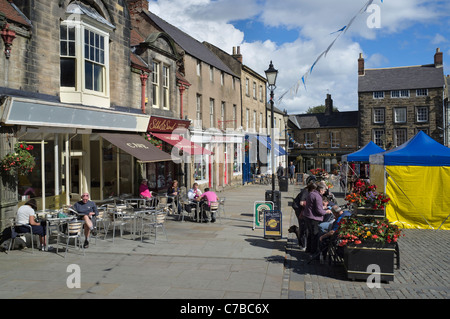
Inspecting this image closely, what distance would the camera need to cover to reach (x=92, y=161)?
1370 centimetres

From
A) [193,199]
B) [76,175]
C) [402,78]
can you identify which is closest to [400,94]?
[402,78]

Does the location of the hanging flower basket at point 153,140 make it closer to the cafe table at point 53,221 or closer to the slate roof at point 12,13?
the slate roof at point 12,13

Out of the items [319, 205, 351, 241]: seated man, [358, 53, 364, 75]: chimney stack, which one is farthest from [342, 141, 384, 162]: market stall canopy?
[358, 53, 364, 75]: chimney stack

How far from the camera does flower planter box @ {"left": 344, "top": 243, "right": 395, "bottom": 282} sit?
693 centimetres

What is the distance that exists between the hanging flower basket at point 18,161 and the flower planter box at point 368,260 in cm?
777

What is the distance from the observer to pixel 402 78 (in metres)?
47.8

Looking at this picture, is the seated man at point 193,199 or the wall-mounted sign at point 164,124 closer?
the seated man at point 193,199

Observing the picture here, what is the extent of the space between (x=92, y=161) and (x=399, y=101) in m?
42.8

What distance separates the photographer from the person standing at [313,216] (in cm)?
881

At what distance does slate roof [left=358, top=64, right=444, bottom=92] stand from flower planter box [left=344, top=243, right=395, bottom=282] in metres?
44.5

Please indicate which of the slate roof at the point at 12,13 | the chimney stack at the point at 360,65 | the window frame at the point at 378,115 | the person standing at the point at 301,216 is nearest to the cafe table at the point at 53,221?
the slate roof at the point at 12,13

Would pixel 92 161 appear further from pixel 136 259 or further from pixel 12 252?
pixel 136 259
